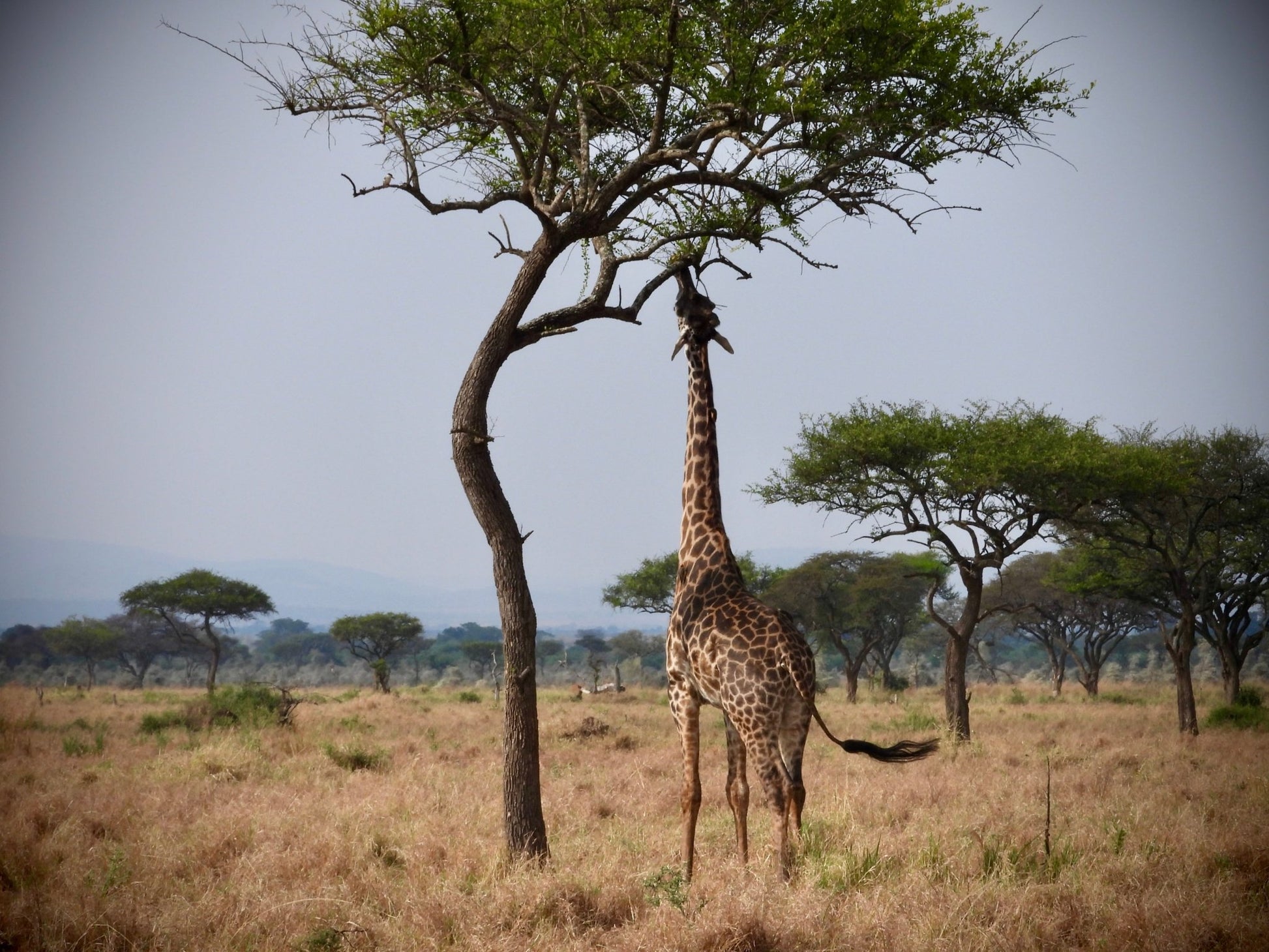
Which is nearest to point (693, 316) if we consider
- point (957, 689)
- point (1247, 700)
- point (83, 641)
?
point (957, 689)

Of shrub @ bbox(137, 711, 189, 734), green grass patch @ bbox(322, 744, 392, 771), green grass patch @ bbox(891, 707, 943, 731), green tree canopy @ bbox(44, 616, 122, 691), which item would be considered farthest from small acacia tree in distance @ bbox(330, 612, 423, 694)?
green grass patch @ bbox(322, 744, 392, 771)

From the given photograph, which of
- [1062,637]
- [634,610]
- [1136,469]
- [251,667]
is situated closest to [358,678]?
[251,667]

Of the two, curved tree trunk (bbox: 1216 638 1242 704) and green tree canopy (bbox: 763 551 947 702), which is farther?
green tree canopy (bbox: 763 551 947 702)

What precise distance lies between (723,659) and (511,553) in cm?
189

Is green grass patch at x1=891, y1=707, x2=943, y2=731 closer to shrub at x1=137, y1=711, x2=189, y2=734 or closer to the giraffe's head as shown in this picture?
the giraffe's head

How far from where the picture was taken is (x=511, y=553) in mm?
7402

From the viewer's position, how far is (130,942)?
5.34 meters

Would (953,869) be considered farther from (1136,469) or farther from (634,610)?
(634,610)

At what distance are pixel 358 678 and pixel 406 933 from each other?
64.4m

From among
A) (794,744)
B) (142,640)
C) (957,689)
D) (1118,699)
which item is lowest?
(1118,699)

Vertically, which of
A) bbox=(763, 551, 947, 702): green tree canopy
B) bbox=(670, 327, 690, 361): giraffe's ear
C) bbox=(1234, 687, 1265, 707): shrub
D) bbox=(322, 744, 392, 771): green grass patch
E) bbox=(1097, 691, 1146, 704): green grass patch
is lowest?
bbox=(1097, 691, 1146, 704): green grass patch

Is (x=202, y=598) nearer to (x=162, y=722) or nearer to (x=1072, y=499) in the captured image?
(x=162, y=722)

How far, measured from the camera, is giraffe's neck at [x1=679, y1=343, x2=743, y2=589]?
7.46 m

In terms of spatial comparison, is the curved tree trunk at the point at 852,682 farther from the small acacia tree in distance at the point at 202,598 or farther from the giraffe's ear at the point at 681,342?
the small acacia tree in distance at the point at 202,598
